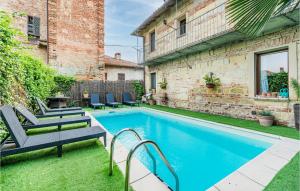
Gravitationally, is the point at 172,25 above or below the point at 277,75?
above

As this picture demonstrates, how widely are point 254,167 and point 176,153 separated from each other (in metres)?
1.99

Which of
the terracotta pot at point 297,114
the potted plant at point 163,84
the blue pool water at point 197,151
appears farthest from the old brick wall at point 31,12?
the terracotta pot at point 297,114

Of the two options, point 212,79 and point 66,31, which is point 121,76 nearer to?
point 66,31

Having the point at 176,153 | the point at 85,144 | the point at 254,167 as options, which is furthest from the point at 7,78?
the point at 254,167

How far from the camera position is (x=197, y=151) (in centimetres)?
485

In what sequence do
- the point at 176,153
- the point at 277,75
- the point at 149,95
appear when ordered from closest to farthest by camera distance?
1. the point at 176,153
2. the point at 277,75
3. the point at 149,95

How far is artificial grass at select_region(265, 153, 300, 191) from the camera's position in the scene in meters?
2.50

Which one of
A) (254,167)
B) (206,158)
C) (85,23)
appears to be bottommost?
(206,158)

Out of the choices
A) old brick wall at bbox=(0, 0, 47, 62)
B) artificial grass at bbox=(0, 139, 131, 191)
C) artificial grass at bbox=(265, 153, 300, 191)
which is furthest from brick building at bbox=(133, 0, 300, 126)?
old brick wall at bbox=(0, 0, 47, 62)

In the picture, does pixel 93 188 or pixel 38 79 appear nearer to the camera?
pixel 93 188

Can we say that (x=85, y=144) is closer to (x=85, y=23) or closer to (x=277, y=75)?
(x=277, y=75)

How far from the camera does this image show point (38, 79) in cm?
758

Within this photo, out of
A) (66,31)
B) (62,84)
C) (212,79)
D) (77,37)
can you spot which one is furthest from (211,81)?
(66,31)

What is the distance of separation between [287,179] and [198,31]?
354 inches
